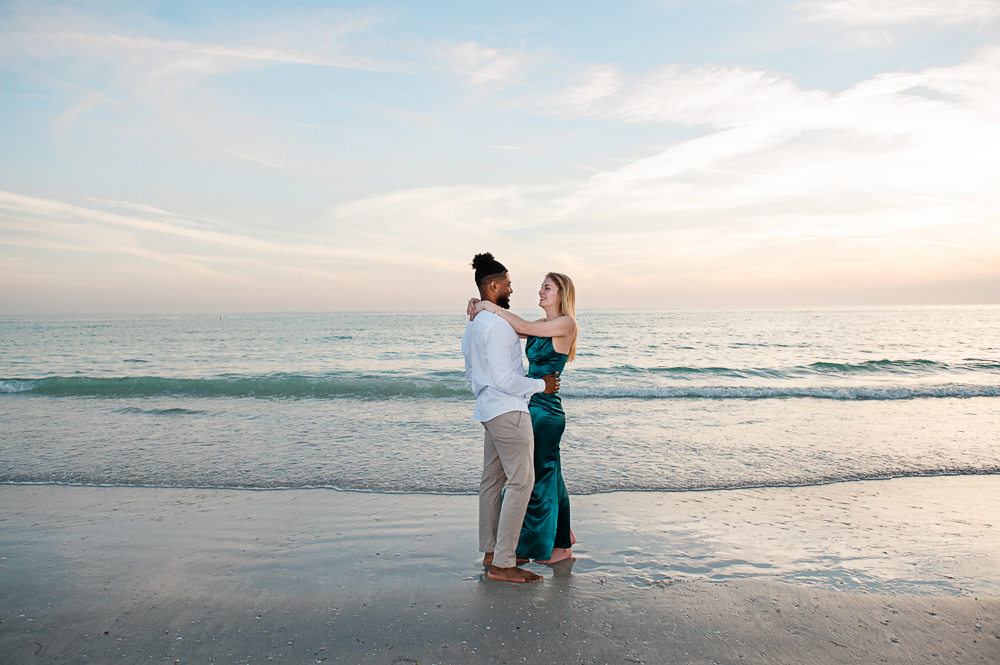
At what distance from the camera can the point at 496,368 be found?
11.5ft

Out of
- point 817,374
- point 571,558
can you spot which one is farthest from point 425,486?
point 817,374

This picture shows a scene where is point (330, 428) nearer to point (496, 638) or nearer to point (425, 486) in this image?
point (425, 486)

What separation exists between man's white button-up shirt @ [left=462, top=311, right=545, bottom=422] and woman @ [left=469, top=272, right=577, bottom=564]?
306 mm

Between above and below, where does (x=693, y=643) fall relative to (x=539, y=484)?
below

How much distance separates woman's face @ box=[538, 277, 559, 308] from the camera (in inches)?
149

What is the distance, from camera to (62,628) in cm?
305

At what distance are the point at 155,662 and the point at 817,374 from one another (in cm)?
2161

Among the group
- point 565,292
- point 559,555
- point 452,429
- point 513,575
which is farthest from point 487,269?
point 452,429

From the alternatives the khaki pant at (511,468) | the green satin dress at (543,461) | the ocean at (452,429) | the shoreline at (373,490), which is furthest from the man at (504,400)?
the ocean at (452,429)

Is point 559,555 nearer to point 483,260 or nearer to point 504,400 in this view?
point 504,400

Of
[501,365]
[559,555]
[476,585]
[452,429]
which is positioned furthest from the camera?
[452,429]

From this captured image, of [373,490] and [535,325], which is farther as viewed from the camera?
[373,490]

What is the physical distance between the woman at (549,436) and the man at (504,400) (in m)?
0.16

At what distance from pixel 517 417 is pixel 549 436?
1.42 ft
